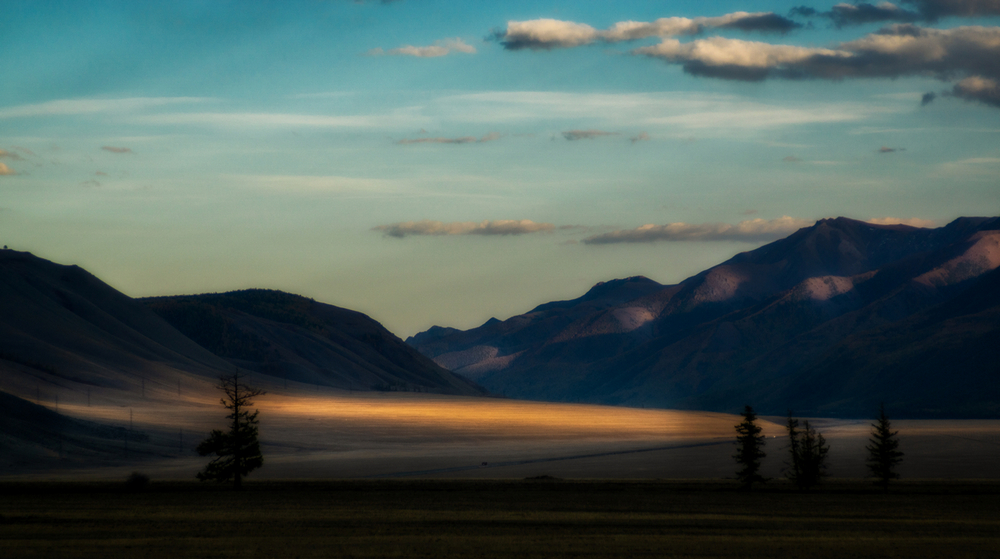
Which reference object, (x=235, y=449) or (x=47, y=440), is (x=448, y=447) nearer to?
(x=47, y=440)

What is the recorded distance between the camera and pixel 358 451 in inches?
5010

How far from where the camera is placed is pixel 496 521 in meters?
43.4

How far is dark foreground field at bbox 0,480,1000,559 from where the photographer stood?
114 feet

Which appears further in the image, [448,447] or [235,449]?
[448,447]

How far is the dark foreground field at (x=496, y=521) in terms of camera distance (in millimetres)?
34844

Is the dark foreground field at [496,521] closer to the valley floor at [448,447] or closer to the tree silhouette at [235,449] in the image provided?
the tree silhouette at [235,449]

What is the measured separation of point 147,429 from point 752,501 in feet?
332

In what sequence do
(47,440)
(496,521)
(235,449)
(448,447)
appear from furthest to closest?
(448,447), (47,440), (235,449), (496,521)

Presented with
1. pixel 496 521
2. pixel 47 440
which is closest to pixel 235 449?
pixel 496 521

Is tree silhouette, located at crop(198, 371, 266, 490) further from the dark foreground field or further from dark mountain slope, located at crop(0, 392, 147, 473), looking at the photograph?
dark mountain slope, located at crop(0, 392, 147, 473)

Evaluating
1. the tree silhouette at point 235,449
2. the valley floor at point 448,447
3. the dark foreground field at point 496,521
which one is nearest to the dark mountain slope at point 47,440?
the valley floor at point 448,447

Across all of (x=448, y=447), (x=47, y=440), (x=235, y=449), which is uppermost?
(x=235, y=449)

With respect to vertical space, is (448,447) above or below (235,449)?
below

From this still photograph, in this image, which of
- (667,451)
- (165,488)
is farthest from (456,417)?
(165,488)
